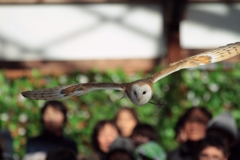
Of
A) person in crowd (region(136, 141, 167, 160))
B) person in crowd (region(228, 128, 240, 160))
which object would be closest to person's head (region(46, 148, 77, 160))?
person in crowd (region(136, 141, 167, 160))

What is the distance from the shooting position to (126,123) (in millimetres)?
6020

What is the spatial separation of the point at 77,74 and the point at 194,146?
77.5 inches

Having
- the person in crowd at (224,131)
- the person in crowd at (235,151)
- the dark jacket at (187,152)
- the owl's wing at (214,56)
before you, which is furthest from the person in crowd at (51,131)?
the owl's wing at (214,56)

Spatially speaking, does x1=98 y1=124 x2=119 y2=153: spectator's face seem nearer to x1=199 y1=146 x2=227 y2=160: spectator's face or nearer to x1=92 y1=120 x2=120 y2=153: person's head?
x1=92 y1=120 x2=120 y2=153: person's head

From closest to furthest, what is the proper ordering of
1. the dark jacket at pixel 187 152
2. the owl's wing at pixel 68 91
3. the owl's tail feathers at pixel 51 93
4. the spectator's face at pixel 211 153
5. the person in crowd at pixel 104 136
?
the owl's wing at pixel 68 91 < the owl's tail feathers at pixel 51 93 < the spectator's face at pixel 211 153 < the dark jacket at pixel 187 152 < the person in crowd at pixel 104 136

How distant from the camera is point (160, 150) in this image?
560cm

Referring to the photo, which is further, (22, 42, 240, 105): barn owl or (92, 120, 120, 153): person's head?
(92, 120, 120, 153): person's head

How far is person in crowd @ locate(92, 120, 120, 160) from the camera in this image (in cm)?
576

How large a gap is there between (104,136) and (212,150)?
89 centimetres

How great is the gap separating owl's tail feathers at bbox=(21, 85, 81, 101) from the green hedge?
2.36 m

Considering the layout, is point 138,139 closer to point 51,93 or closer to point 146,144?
point 146,144

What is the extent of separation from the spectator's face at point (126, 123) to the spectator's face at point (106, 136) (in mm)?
206

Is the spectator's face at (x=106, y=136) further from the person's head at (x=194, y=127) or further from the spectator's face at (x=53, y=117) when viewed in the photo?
the person's head at (x=194, y=127)

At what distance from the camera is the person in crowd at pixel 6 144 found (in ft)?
19.7
